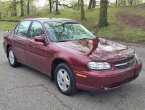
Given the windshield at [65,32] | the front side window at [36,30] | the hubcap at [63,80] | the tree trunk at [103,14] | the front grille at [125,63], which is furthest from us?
the tree trunk at [103,14]

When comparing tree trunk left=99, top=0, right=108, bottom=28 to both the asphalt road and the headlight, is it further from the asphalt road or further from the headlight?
the headlight

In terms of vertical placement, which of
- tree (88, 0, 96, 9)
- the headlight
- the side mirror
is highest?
tree (88, 0, 96, 9)

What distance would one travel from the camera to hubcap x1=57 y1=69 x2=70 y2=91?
17.5 ft

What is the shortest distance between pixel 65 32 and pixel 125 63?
5.96 feet

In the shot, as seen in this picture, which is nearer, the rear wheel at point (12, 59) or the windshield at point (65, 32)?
the windshield at point (65, 32)

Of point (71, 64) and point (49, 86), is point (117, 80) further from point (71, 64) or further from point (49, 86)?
point (49, 86)

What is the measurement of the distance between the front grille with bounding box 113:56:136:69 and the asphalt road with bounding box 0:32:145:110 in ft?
2.17

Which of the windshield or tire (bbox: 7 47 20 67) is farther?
tire (bbox: 7 47 20 67)

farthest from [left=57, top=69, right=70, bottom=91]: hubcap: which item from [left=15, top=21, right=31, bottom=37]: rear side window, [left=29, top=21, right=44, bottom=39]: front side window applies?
[left=15, top=21, right=31, bottom=37]: rear side window

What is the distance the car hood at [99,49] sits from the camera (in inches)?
196

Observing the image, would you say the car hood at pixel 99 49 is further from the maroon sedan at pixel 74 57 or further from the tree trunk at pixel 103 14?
the tree trunk at pixel 103 14

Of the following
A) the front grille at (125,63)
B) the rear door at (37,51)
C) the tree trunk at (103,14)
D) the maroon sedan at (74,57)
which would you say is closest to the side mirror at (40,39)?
the maroon sedan at (74,57)

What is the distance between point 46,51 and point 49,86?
835mm

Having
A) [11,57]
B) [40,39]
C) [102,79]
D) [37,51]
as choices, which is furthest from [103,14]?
[102,79]
